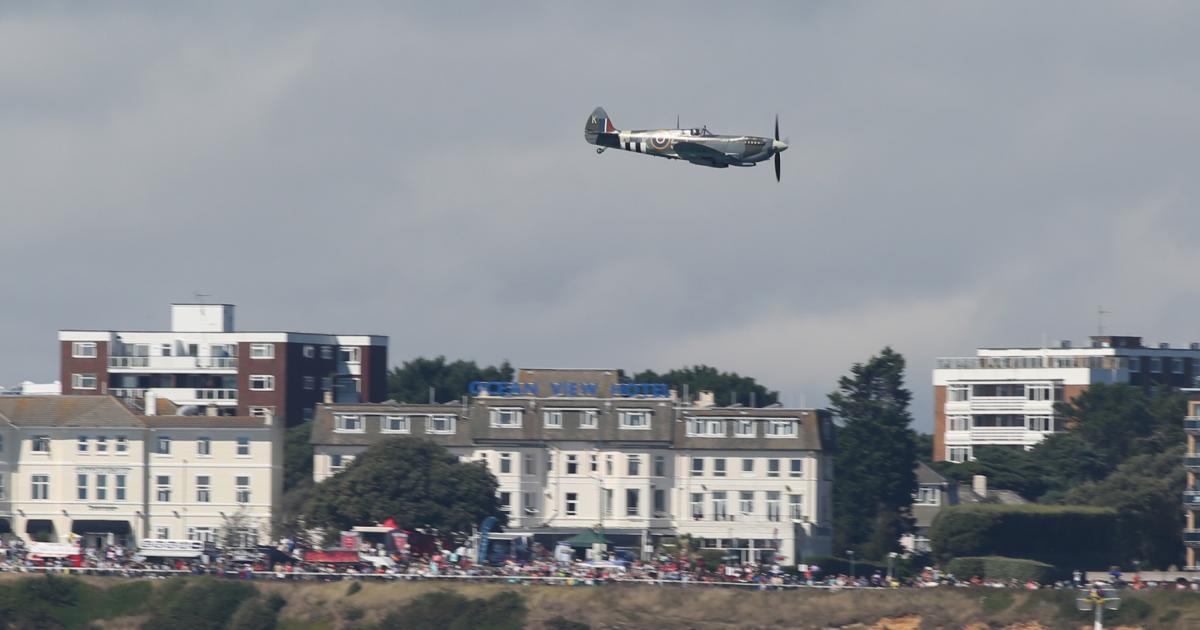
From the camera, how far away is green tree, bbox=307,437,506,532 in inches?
5640

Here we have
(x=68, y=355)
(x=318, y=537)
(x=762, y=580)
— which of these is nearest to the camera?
(x=762, y=580)

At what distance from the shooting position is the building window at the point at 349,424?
163 metres

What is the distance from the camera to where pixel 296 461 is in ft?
565

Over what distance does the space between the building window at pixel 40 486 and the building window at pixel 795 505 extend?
51.1m

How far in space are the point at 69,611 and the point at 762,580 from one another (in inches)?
1510

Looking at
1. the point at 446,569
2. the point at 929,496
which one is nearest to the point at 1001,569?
the point at 446,569

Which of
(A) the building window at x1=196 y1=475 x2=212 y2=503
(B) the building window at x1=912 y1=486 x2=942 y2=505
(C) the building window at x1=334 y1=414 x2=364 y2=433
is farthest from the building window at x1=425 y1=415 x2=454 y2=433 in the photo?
(B) the building window at x1=912 y1=486 x2=942 y2=505

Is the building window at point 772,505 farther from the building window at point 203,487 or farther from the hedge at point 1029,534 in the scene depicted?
the building window at point 203,487

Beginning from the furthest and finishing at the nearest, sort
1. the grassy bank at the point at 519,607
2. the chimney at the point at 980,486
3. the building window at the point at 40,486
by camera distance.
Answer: the chimney at the point at 980,486 → the building window at the point at 40,486 → the grassy bank at the point at 519,607

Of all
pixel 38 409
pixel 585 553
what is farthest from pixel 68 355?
pixel 585 553

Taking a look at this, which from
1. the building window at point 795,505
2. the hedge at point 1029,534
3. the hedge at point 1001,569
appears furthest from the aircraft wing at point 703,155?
the building window at point 795,505

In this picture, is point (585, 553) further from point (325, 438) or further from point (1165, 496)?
point (1165, 496)

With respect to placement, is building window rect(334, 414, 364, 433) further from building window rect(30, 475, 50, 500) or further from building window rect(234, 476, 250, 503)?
building window rect(30, 475, 50, 500)

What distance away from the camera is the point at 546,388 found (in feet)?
541
